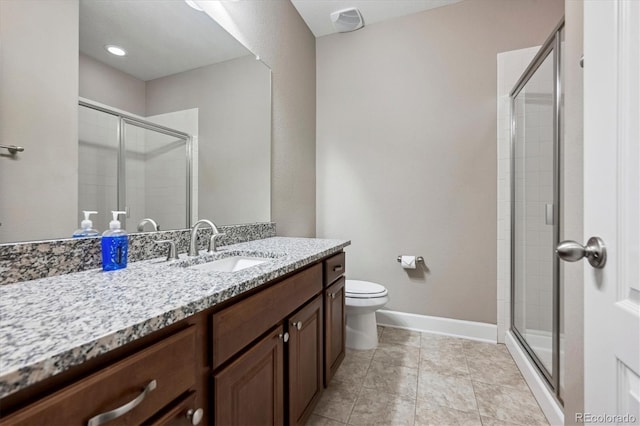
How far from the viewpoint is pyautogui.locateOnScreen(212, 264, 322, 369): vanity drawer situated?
0.70 meters

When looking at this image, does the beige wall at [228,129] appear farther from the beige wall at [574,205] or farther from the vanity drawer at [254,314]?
the beige wall at [574,205]

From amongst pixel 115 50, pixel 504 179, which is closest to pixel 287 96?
pixel 115 50

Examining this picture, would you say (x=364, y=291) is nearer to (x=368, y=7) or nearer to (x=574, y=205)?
(x=574, y=205)

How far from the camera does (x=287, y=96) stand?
2184mm

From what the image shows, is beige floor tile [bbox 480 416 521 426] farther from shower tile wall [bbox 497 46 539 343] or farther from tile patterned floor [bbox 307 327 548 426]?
shower tile wall [bbox 497 46 539 343]

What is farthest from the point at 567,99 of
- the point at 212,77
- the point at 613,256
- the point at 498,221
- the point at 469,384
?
the point at 212,77

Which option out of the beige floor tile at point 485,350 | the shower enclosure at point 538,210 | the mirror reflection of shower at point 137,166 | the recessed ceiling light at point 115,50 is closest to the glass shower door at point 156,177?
the mirror reflection of shower at point 137,166

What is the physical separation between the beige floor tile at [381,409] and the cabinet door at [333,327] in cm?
21

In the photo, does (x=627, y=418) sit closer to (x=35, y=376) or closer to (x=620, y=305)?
(x=620, y=305)

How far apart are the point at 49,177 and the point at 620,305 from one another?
1403 millimetres

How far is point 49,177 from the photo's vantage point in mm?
835

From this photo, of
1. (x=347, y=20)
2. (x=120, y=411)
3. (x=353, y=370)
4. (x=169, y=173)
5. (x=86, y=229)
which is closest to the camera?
(x=120, y=411)

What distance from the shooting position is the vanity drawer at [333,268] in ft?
4.61

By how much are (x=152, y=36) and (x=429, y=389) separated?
2.24m
